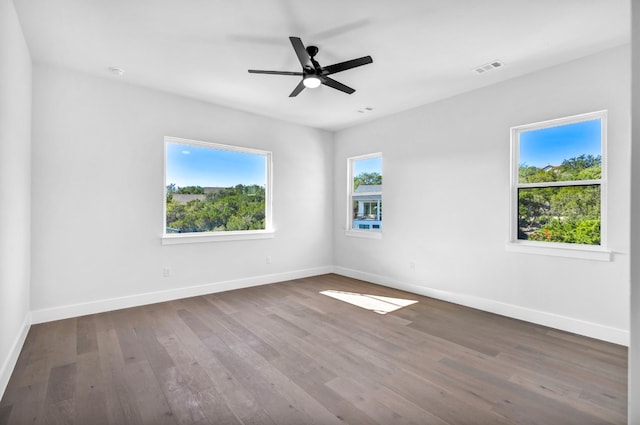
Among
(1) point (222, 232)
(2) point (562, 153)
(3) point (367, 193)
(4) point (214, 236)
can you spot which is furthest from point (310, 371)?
(3) point (367, 193)

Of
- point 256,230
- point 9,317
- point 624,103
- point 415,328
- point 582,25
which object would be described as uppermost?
point 582,25

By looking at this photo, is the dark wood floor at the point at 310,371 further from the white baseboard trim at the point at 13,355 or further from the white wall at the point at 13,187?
the white wall at the point at 13,187

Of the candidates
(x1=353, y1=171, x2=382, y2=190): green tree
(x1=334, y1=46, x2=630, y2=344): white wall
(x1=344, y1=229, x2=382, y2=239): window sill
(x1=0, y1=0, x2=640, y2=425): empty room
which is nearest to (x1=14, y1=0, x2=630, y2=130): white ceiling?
(x1=0, y1=0, x2=640, y2=425): empty room

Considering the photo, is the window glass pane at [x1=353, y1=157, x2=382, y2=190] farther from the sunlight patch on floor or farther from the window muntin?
the sunlight patch on floor

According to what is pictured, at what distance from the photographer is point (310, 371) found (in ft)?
8.14

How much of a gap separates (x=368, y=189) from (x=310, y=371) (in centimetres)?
373

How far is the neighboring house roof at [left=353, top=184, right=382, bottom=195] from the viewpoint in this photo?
18.0 feet

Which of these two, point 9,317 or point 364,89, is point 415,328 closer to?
point 364,89

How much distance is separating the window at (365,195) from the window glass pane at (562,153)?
222 cm

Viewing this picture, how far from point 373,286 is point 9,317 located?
429cm

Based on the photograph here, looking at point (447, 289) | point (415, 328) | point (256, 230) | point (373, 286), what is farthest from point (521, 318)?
point (256, 230)

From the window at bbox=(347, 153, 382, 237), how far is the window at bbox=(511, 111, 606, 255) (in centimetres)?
214

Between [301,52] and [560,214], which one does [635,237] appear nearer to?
[560,214]

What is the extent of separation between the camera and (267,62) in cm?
337
